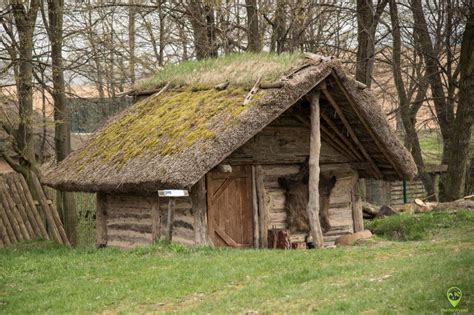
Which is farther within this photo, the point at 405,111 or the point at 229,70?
the point at 405,111

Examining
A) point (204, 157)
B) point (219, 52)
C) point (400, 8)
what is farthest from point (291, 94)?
point (400, 8)

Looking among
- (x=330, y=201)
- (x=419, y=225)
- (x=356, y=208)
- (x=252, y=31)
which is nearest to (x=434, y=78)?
(x=252, y=31)

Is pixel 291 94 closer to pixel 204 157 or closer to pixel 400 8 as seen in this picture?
pixel 204 157

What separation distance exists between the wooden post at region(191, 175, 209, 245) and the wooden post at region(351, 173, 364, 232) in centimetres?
432

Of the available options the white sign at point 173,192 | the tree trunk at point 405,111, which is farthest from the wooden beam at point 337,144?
the tree trunk at point 405,111

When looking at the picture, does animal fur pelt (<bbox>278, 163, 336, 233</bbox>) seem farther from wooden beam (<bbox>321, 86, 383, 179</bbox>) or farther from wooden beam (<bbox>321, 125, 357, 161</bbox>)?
wooden beam (<bbox>321, 86, 383, 179</bbox>)

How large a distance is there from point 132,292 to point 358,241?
6.08 m

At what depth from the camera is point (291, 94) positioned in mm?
14906

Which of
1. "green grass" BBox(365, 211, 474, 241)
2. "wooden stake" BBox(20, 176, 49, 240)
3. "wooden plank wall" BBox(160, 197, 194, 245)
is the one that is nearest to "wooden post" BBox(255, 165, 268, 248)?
"wooden plank wall" BBox(160, 197, 194, 245)

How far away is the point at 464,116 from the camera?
2031cm

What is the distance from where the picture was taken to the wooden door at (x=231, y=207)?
16.1 meters

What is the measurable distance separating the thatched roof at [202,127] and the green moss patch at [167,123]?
29 mm

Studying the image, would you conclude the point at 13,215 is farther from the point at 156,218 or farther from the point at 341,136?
the point at 341,136

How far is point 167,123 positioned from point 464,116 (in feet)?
26.4
